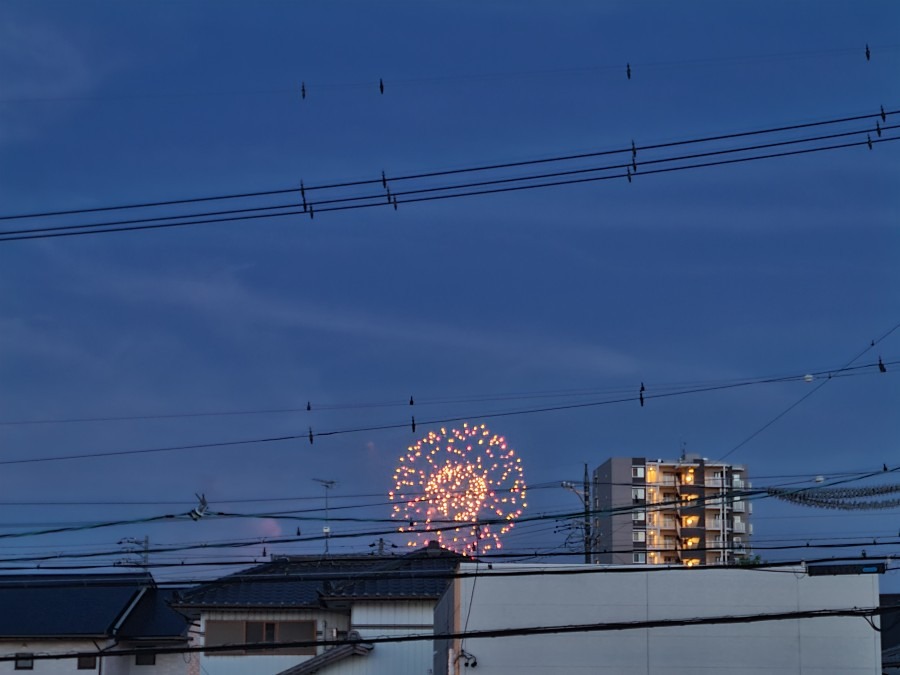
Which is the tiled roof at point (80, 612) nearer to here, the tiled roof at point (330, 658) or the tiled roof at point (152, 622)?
the tiled roof at point (152, 622)

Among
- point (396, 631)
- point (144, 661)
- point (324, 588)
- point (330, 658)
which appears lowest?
point (144, 661)

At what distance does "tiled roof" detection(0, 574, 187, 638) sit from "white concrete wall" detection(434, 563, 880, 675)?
25.2 m

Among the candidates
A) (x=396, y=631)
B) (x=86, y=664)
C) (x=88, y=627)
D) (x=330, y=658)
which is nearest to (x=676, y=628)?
(x=330, y=658)

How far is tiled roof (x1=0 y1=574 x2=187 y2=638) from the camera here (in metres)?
48.3

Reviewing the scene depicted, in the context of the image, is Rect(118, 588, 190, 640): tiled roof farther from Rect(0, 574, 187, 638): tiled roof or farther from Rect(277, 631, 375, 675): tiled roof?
Rect(277, 631, 375, 675): tiled roof

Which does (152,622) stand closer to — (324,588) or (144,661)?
(144,661)

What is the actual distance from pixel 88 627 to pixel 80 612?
1294 mm

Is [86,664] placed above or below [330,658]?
below

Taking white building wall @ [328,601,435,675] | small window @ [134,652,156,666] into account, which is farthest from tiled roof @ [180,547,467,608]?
small window @ [134,652,156,666]

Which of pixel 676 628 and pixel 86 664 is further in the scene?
pixel 86 664

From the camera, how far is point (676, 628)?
25859 mm

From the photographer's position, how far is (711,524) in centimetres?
14325

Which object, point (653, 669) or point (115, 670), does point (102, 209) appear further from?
point (115, 670)

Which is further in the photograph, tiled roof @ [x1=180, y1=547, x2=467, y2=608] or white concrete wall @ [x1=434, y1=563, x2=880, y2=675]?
tiled roof @ [x1=180, y1=547, x2=467, y2=608]
